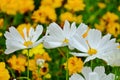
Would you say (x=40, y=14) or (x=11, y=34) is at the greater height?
(x=40, y=14)

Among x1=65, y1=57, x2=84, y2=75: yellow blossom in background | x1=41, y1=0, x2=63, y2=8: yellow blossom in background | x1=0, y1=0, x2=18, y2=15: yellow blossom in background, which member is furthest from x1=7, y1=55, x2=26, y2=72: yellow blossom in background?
x1=41, y1=0, x2=63, y2=8: yellow blossom in background

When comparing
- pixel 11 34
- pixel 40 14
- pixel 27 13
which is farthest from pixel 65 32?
pixel 27 13

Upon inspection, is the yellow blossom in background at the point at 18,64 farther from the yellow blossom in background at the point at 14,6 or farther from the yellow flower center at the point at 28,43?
the yellow blossom in background at the point at 14,6

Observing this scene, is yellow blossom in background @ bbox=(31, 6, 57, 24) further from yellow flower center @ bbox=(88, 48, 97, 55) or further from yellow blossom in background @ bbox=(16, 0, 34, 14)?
yellow flower center @ bbox=(88, 48, 97, 55)

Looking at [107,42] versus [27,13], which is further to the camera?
[27,13]

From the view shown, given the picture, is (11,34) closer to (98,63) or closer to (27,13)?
(98,63)

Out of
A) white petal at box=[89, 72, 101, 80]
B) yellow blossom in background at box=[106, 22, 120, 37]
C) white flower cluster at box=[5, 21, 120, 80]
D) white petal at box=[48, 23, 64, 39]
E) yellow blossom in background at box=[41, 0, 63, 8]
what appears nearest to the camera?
white petal at box=[89, 72, 101, 80]

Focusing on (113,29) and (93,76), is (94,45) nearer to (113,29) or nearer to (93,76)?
(93,76)
